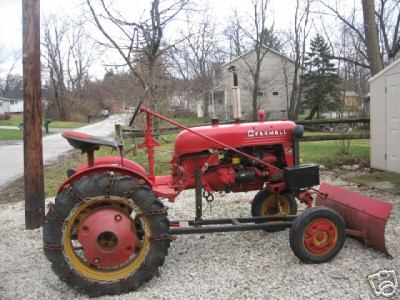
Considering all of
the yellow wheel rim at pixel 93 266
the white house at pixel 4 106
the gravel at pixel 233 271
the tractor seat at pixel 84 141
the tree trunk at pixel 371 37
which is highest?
the white house at pixel 4 106

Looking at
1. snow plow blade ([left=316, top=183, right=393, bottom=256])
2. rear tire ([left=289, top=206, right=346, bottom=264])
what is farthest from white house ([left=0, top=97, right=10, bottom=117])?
rear tire ([left=289, top=206, right=346, bottom=264])

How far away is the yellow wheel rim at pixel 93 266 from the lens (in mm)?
3766

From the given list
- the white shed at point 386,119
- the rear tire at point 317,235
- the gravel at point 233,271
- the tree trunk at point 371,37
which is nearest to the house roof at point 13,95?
the tree trunk at point 371,37

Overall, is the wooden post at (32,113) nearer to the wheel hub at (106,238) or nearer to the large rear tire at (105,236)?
the large rear tire at (105,236)

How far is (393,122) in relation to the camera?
28.8 ft

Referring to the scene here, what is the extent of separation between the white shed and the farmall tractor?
4306 millimetres

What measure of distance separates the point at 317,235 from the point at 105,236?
6.71 ft

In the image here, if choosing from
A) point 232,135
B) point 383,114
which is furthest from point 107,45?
point 232,135

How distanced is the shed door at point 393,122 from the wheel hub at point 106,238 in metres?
6.74

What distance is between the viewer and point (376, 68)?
12.3 m

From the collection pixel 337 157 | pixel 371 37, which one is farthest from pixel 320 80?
pixel 337 157

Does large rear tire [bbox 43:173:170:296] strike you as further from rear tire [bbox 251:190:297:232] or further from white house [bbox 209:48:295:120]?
white house [bbox 209:48:295:120]

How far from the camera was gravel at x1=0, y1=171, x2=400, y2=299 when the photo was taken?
12.2 ft

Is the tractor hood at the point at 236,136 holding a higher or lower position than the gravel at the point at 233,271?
higher
